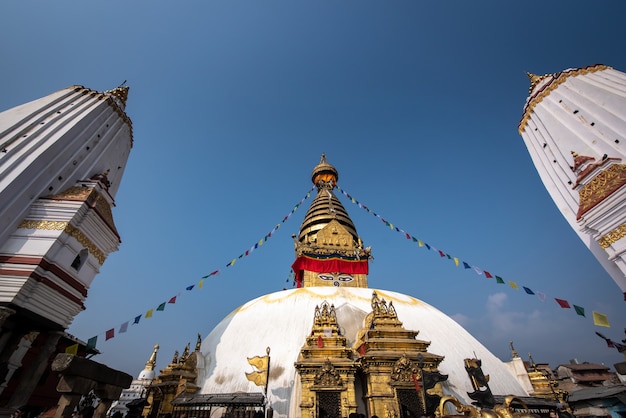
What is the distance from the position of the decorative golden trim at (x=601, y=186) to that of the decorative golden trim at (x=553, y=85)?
7339mm

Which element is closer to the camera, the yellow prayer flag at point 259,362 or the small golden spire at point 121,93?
the yellow prayer flag at point 259,362

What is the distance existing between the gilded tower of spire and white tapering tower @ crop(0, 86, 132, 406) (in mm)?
13811

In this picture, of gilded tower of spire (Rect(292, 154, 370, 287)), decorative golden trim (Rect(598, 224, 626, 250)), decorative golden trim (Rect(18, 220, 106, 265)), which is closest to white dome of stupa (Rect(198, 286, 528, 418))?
gilded tower of spire (Rect(292, 154, 370, 287))

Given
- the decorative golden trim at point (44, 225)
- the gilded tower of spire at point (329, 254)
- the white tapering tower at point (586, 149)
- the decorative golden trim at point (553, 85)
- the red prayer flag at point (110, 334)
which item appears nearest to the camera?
the decorative golden trim at point (44, 225)

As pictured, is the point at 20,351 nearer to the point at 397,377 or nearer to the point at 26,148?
the point at 26,148

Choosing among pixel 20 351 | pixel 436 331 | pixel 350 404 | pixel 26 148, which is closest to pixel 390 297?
pixel 436 331

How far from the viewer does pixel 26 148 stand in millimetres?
9602

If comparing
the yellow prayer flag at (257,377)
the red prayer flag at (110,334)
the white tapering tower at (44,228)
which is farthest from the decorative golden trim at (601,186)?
the red prayer flag at (110,334)

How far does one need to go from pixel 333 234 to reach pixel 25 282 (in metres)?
19.4

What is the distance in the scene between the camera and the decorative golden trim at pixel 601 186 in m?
9.88

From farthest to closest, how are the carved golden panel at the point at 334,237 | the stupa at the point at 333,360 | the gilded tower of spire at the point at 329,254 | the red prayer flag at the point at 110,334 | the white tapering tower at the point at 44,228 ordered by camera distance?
the carved golden panel at the point at 334,237
the gilded tower of spire at the point at 329,254
the red prayer flag at the point at 110,334
the stupa at the point at 333,360
the white tapering tower at the point at 44,228

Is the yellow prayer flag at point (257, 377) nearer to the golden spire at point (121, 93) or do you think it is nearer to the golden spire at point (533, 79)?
the golden spire at point (121, 93)

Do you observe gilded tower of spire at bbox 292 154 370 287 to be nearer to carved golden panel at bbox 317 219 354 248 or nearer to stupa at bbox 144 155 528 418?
carved golden panel at bbox 317 219 354 248

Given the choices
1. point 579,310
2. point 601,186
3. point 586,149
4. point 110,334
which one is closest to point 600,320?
point 579,310
